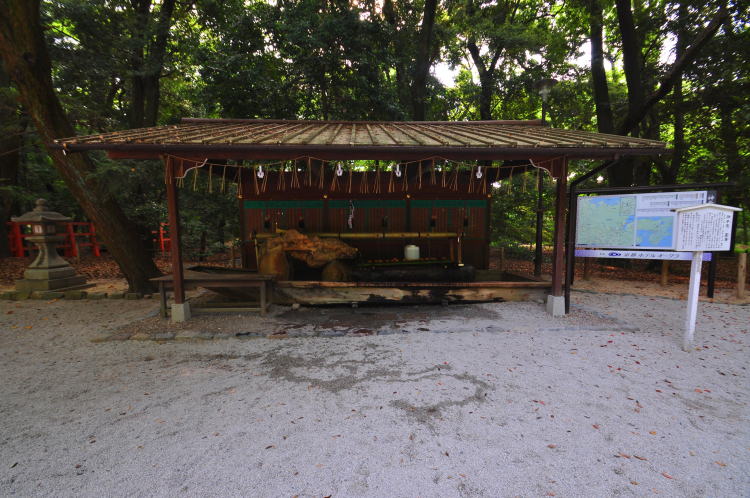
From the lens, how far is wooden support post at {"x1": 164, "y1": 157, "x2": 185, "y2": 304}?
17.9ft

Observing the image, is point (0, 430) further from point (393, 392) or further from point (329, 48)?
point (329, 48)

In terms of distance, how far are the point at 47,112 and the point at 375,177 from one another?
23.6ft

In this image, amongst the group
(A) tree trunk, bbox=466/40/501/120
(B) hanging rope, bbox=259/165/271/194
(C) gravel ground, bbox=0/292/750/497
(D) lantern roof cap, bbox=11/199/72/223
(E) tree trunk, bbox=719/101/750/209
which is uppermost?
(A) tree trunk, bbox=466/40/501/120

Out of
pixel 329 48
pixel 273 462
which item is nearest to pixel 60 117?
pixel 329 48

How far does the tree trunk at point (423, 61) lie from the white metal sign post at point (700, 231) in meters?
10.1

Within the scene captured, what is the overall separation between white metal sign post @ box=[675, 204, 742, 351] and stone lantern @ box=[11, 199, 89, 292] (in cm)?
1280

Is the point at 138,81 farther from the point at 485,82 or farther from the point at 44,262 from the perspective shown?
the point at 485,82

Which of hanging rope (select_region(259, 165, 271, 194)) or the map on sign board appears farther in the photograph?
hanging rope (select_region(259, 165, 271, 194))

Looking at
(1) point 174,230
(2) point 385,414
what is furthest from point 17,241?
(2) point 385,414

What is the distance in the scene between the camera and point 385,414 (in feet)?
9.95

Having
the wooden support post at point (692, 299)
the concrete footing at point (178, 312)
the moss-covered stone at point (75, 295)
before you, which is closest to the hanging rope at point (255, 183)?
the concrete footing at point (178, 312)

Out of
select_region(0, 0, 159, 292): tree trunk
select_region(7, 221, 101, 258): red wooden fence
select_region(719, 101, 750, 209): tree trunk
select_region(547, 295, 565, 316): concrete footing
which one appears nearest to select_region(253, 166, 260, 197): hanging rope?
select_region(0, 0, 159, 292): tree trunk

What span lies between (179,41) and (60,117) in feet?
19.9

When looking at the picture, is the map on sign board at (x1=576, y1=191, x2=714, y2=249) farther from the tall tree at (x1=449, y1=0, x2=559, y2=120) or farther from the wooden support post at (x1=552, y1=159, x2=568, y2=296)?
the tall tree at (x1=449, y1=0, x2=559, y2=120)
